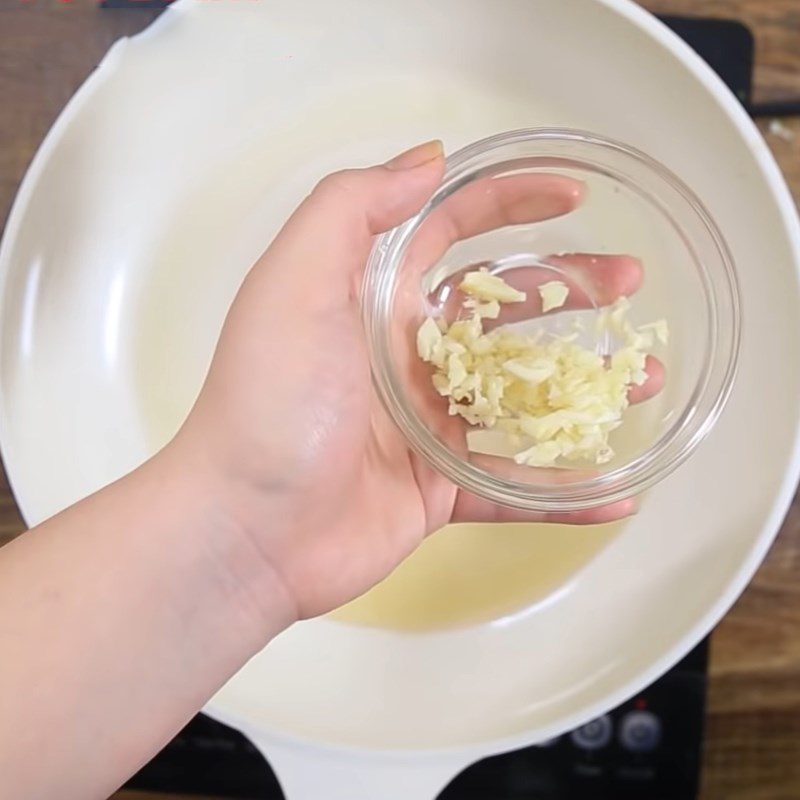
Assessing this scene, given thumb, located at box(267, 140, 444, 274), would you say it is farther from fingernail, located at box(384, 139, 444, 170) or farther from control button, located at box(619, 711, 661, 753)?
control button, located at box(619, 711, 661, 753)

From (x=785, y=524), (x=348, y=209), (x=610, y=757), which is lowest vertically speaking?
(x=610, y=757)

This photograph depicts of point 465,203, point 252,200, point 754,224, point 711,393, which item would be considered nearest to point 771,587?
point 711,393

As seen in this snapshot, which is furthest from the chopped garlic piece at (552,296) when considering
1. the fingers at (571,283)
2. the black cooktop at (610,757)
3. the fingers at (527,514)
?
the black cooktop at (610,757)

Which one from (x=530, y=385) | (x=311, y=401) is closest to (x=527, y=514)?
(x=530, y=385)

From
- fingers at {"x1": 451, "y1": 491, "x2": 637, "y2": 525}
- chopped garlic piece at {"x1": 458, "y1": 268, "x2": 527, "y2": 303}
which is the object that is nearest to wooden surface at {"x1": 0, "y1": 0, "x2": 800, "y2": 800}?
fingers at {"x1": 451, "y1": 491, "x2": 637, "y2": 525}

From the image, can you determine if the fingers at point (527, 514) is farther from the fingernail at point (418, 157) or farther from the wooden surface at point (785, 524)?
the fingernail at point (418, 157)

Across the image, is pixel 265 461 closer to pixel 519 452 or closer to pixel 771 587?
pixel 519 452

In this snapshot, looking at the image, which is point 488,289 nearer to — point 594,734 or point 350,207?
point 350,207
